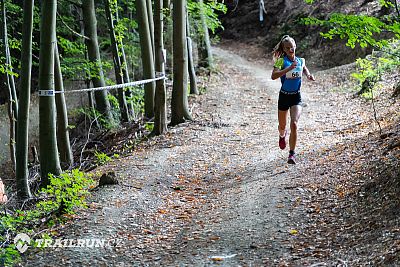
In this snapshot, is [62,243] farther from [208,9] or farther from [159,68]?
[208,9]

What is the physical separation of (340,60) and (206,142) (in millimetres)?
15403

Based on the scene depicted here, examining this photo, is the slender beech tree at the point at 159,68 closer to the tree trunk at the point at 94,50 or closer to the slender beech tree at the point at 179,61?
the slender beech tree at the point at 179,61

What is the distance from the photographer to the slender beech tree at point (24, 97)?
382 inches

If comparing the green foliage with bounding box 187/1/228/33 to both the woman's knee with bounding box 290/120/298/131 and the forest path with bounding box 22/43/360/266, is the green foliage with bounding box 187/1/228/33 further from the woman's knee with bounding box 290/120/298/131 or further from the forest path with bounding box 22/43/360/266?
the woman's knee with bounding box 290/120/298/131

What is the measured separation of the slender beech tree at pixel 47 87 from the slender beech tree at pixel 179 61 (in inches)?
153

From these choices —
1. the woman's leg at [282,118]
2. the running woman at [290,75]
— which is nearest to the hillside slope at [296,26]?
the woman's leg at [282,118]

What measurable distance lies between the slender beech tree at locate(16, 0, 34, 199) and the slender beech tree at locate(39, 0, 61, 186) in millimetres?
215

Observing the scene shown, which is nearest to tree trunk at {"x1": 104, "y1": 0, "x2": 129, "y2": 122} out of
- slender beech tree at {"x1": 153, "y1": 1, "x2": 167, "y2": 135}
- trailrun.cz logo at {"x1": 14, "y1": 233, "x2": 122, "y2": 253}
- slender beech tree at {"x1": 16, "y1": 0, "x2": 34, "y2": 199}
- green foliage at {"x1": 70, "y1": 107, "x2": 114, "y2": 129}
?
green foliage at {"x1": 70, "y1": 107, "x2": 114, "y2": 129}

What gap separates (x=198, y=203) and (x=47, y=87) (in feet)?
13.0

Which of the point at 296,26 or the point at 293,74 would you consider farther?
the point at 296,26

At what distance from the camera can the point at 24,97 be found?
989 cm

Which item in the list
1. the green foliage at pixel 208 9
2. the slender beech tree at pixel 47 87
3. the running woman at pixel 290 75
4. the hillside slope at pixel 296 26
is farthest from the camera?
the hillside slope at pixel 296 26

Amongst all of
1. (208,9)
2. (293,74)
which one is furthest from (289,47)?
(208,9)

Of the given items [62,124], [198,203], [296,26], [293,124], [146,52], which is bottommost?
[198,203]
